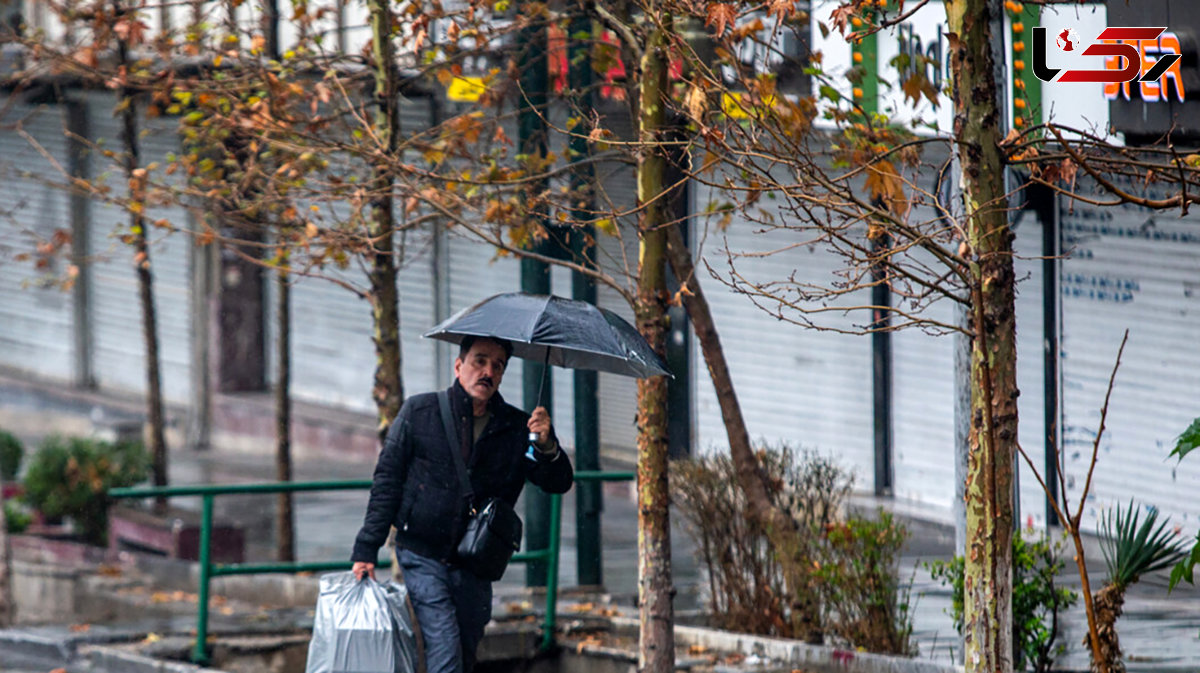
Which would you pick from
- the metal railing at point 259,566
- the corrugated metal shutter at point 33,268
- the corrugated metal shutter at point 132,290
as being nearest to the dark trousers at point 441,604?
the metal railing at point 259,566

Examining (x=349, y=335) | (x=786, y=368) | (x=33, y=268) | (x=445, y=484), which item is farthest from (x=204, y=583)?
(x=33, y=268)

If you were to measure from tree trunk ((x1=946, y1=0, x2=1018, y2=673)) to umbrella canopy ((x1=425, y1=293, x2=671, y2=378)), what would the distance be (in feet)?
4.73

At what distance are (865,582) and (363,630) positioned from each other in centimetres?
263

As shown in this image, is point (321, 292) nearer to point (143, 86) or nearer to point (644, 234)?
point (143, 86)

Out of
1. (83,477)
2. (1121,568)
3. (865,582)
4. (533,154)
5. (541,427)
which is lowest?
(865,582)

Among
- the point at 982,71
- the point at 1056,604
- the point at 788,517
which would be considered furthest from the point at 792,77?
the point at 982,71

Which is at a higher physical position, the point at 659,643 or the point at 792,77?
the point at 792,77

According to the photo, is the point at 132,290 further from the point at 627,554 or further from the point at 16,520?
the point at 627,554

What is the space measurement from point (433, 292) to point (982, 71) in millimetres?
12906

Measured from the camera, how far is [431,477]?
658 centimetres

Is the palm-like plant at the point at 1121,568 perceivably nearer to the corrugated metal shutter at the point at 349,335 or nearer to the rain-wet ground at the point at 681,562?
the rain-wet ground at the point at 681,562

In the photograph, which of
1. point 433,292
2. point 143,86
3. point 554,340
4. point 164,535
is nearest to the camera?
point 554,340

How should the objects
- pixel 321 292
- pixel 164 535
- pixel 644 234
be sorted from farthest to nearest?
pixel 321 292
pixel 164 535
pixel 644 234

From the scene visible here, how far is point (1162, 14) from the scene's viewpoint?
8.48m
